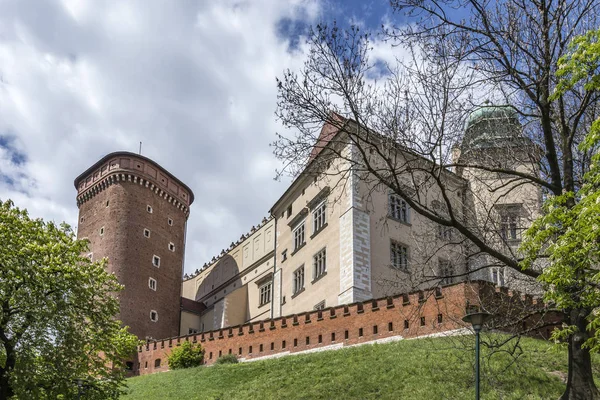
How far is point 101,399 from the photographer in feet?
74.0

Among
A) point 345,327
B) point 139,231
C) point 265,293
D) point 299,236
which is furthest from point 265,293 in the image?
point 345,327

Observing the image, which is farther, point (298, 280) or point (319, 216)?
point (298, 280)

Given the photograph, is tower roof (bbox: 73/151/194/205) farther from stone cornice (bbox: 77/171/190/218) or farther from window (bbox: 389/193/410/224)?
window (bbox: 389/193/410/224)

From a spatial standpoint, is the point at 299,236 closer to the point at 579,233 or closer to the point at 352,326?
the point at 352,326

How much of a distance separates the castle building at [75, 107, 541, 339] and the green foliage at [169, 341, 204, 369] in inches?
218

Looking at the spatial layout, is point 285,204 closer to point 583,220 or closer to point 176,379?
point 176,379

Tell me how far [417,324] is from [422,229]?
837 centimetres

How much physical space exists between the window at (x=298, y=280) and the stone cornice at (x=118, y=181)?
57.0 feet

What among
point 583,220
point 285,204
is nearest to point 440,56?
point 583,220

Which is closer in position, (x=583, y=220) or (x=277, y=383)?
(x=583, y=220)

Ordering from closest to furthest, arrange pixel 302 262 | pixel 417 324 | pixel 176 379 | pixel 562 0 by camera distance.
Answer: pixel 562 0
pixel 417 324
pixel 176 379
pixel 302 262

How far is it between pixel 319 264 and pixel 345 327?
7.82 m

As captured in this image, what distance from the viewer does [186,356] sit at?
34.4m

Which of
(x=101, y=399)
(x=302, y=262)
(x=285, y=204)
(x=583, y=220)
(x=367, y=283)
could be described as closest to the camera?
(x=583, y=220)
